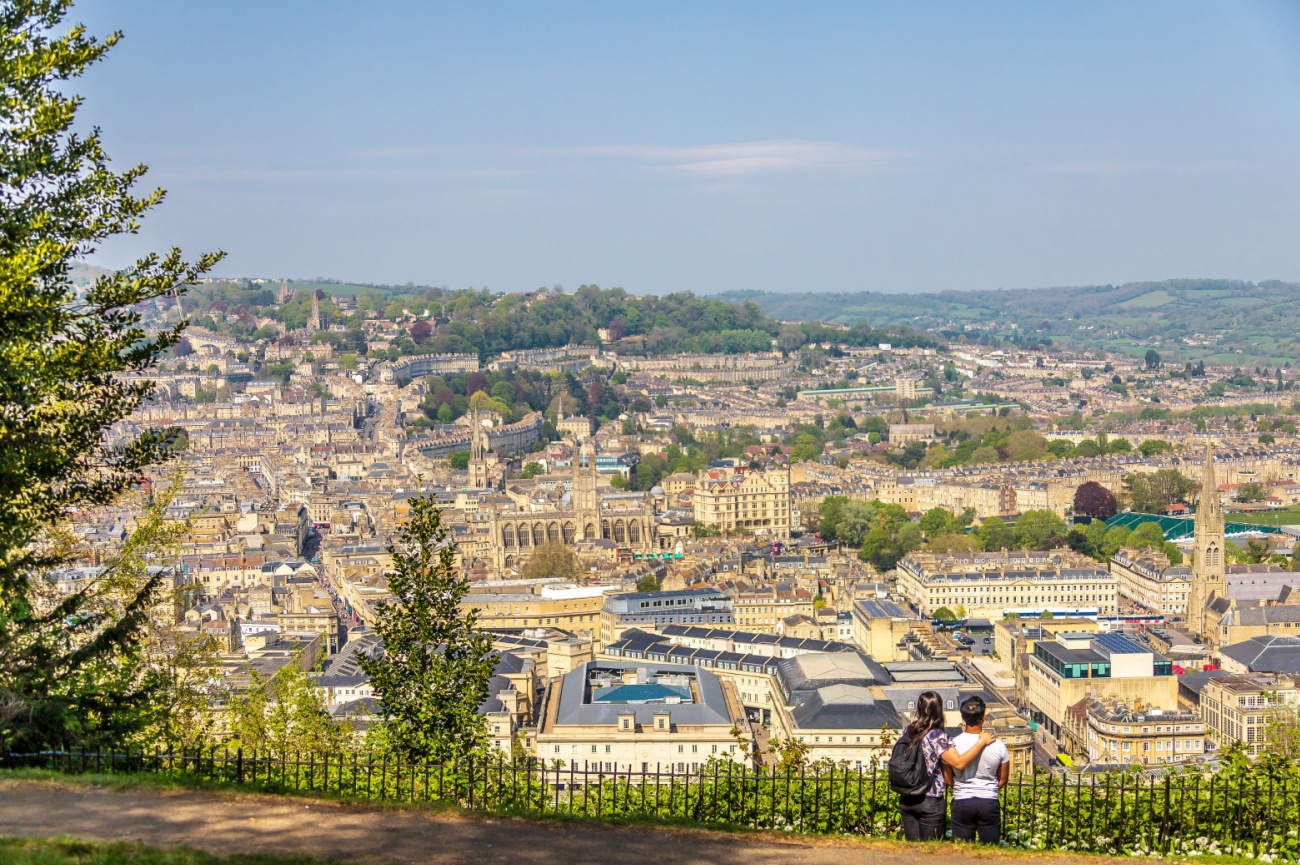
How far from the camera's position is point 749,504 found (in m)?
56.2

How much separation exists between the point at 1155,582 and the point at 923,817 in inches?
1430

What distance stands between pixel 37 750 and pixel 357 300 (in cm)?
12653

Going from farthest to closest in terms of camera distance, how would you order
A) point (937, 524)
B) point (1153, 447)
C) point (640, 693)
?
1. point (1153, 447)
2. point (937, 524)
3. point (640, 693)

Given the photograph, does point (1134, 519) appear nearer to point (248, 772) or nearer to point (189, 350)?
point (248, 772)

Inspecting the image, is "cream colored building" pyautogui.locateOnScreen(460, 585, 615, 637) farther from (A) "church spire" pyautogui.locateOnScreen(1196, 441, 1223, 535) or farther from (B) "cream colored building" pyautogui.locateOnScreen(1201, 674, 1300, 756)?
(A) "church spire" pyautogui.locateOnScreen(1196, 441, 1223, 535)

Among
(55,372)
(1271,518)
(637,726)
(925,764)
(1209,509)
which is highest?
(55,372)

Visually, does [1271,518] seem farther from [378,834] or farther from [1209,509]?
[378,834]

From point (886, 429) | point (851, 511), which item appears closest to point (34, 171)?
point (851, 511)

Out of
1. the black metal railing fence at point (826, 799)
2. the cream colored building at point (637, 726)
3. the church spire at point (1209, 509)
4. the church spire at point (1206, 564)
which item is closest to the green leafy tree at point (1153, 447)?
the church spire at point (1209, 509)

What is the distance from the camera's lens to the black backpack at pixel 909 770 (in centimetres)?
778

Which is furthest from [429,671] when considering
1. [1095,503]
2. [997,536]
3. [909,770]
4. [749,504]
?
[1095,503]

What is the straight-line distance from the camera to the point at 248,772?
10023 mm

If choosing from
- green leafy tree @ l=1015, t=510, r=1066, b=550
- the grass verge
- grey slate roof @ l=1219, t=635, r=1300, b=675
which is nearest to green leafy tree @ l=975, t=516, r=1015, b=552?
green leafy tree @ l=1015, t=510, r=1066, b=550

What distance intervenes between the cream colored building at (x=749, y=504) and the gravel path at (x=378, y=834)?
46.7m
